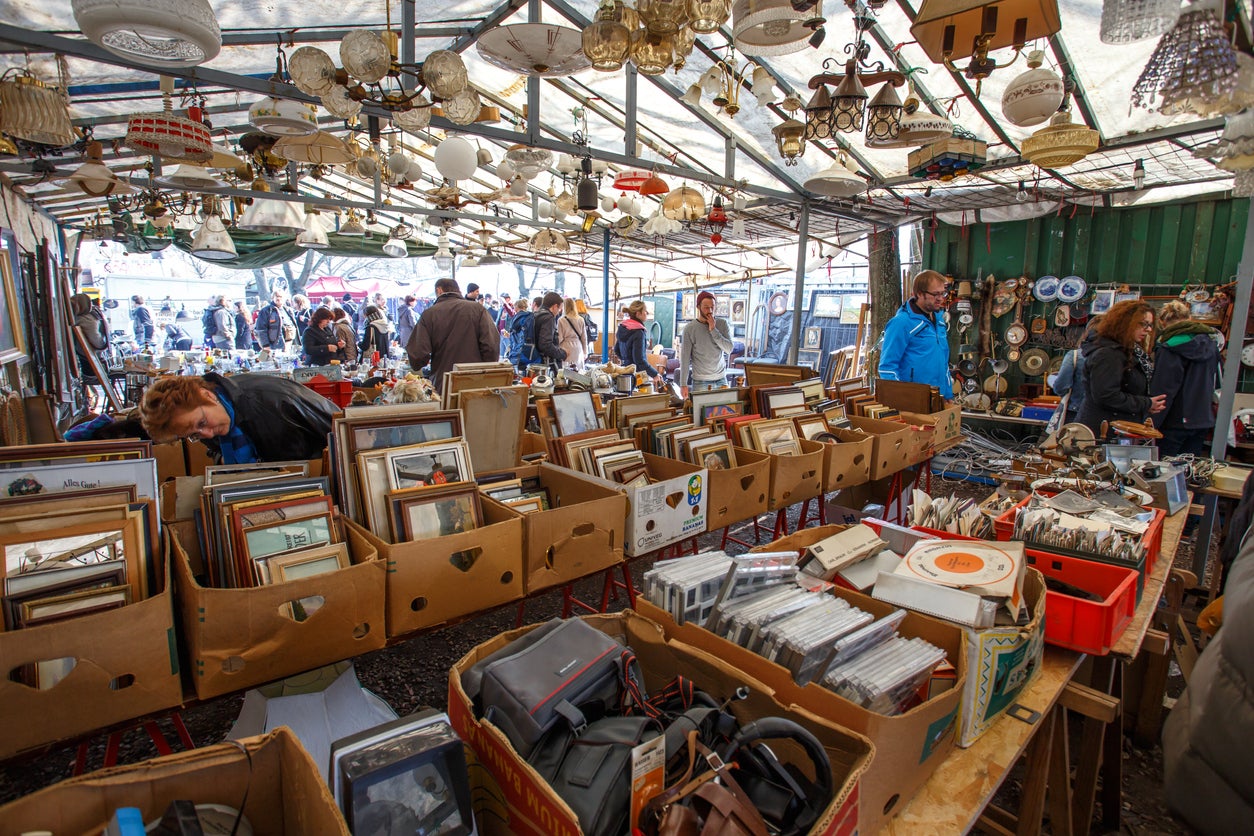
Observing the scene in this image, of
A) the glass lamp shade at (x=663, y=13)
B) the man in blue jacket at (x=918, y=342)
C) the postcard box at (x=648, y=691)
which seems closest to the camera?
the postcard box at (x=648, y=691)

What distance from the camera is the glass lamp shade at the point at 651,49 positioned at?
9.27ft

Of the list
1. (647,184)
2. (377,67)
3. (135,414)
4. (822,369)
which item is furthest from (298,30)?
(822,369)

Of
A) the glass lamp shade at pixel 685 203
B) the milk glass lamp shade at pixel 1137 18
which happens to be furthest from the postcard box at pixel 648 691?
the glass lamp shade at pixel 685 203

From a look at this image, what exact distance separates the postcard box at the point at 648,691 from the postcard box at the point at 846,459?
75.0 inches

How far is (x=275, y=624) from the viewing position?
1435mm

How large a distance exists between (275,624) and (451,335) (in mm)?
4005

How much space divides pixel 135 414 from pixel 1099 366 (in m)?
5.08

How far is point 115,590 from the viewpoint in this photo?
140 cm

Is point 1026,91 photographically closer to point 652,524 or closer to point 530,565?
point 652,524

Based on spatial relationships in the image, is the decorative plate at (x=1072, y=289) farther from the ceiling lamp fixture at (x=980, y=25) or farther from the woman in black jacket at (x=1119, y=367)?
the ceiling lamp fixture at (x=980, y=25)

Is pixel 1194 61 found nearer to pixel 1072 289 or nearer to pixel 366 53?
pixel 366 53

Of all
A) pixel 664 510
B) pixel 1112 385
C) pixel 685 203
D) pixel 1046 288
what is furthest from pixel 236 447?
pixel 1046 288

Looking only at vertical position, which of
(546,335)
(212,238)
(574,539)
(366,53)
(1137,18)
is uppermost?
(366,53)

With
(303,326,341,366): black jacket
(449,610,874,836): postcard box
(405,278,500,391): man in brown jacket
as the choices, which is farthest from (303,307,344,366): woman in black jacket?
(449,610,874,836): postcard box
